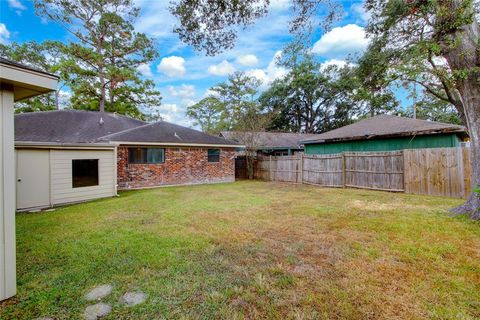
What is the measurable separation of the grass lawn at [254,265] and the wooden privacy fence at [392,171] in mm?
3031

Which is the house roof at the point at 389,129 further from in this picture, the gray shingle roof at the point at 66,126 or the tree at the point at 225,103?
the gray shingle roof at the point at 66,126

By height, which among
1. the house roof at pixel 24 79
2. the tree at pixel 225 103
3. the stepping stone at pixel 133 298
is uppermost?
the tree at pixel 225 103

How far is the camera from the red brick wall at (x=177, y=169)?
10664 millimetres

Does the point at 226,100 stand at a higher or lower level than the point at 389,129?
higher

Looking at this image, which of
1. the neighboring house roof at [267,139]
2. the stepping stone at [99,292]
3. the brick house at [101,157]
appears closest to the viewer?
the stepping stone at [99,292]

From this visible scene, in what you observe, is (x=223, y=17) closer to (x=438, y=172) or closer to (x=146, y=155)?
(x=146, y=155)

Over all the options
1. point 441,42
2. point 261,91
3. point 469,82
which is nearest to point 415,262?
point 469,82

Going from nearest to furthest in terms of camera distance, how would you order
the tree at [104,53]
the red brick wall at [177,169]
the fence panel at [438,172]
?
the fence panel at [438,172] < the red brick wall at [177,169] < the tree at [104,53]

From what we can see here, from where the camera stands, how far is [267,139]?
1922 cm

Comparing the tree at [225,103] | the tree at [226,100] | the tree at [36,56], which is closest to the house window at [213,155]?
the tree at [225,103]

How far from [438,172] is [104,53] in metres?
21.3

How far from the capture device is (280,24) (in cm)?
629

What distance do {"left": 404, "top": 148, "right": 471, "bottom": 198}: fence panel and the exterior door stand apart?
12.2 meters

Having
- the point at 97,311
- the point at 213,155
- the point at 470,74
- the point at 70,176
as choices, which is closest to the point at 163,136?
the point at 213,155
